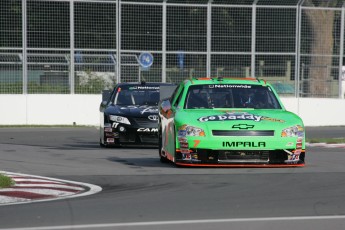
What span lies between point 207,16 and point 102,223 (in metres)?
25.9

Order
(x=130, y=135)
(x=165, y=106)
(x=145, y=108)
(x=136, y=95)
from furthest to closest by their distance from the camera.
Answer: (x=136, y=95) → (x=145, y=108) → (x=130, y=135) → (x=165, y=106)

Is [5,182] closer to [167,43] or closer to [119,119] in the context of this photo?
[119,119]

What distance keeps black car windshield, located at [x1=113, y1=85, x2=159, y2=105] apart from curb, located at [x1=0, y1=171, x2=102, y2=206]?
25.3 ft

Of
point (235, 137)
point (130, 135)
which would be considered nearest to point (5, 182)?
point (235, 137)

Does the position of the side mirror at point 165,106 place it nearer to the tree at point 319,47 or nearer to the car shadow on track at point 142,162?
the car shadow on track at point 142,162

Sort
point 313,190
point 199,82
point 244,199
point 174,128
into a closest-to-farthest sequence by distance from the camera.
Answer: point 244,199 → point 313,190 → point 174,128 → point 199,82

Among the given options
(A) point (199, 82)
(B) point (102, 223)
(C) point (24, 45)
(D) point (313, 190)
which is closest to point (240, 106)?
(A) point (199, 82)

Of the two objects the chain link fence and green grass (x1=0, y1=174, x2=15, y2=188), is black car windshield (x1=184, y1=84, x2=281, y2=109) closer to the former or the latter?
green grass (x1=0, y1=174, x2=15, y2=188)

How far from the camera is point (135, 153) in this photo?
57.2ft

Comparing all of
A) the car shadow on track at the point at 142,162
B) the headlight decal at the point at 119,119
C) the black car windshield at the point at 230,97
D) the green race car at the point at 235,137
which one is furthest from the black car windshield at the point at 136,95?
the green race car at the point at 235,137

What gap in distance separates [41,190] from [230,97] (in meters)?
4.34

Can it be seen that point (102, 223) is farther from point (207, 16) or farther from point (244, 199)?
point (207, 16)

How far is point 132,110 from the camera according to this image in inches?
736

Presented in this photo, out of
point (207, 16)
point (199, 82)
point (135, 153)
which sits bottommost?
point (135, 153)
